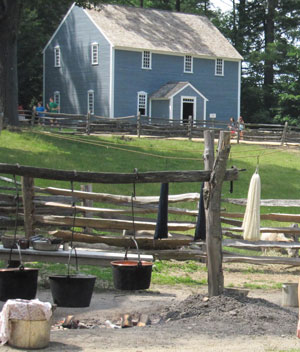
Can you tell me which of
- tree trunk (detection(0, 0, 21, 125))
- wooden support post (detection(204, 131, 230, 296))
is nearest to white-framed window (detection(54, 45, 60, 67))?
tree trunk (detection(0, 0, 21, 125))

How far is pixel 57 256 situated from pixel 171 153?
64.7 ft

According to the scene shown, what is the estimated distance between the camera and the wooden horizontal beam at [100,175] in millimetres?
9336

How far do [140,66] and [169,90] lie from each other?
7.62 feet

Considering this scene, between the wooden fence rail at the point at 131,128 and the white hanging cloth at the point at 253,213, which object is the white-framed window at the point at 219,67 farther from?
the white hanging cloth at the point at 253,213

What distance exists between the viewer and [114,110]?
44594 mm

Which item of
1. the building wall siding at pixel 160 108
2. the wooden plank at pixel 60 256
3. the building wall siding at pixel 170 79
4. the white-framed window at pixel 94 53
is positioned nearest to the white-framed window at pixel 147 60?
the building wall siding at pixel 170 79

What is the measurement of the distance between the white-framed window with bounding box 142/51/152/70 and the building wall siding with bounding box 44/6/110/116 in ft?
8.22

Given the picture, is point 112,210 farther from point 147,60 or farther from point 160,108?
point 147,60

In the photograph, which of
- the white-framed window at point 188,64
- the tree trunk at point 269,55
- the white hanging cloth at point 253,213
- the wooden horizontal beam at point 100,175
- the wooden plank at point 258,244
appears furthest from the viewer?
the tree trunk at point 269,55

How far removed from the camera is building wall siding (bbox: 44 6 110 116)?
4531 cm

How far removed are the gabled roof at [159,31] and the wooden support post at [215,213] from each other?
116 feet

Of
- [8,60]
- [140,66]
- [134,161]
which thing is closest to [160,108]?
[140,66]

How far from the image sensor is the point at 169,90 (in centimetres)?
4581

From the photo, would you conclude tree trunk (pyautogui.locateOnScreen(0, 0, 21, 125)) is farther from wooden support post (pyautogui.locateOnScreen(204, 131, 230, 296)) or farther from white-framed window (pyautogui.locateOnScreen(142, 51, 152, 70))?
wooden support post (pyautogui.locateOnScreen(204, 131, 230, 296))
